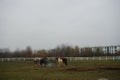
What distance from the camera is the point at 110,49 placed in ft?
331

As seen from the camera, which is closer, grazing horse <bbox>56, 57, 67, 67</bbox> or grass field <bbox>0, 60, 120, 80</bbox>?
grass field <bbox>0, 60, 120, 80</bbox>

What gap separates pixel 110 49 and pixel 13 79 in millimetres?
90952

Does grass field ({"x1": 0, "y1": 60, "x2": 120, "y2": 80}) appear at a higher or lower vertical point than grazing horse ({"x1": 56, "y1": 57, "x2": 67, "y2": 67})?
lower

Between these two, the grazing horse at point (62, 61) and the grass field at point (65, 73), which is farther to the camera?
the grazing horse at point (62, 61)

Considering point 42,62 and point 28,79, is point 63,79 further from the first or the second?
point 42,62

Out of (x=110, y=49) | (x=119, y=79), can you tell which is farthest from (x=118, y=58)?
(x=110, y=49)

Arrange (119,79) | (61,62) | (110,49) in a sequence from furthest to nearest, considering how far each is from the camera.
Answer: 1. (110,49)
2. (61,62)
3. (119,79)

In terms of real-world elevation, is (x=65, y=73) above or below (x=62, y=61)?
below

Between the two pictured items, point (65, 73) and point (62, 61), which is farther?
point (62, 61)

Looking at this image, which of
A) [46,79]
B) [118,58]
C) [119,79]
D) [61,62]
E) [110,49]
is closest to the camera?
[119,79]

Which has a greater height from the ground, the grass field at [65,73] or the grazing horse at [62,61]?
the grazing horse at [62,61]

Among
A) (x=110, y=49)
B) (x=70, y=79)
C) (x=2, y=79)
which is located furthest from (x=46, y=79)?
(x=110, y=49)

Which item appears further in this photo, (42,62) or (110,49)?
(110,49)

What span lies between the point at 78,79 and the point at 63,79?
2.63 ft
